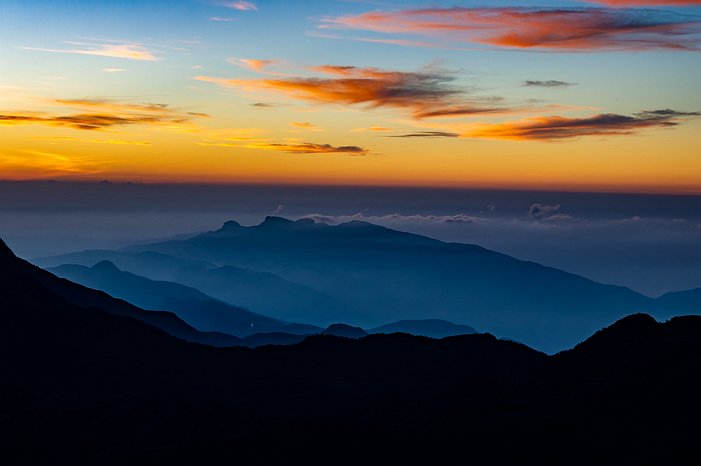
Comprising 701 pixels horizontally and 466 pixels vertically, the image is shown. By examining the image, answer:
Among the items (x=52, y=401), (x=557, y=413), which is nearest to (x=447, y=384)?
(x=557, y=413)

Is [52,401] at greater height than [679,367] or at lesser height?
lesser

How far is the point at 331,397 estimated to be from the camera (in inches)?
6053

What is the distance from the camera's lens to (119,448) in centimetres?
12356

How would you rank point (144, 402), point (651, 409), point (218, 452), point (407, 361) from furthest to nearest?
point (407, 361)
point (144, 402)
point (651, 409)
point (218, 452)

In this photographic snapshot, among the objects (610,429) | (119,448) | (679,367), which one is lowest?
(119,448)

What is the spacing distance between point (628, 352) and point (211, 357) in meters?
95.6

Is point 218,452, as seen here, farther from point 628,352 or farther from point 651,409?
point 628,352

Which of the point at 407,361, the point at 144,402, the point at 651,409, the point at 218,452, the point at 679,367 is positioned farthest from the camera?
the point at 407,361

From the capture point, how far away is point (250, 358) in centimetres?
19162

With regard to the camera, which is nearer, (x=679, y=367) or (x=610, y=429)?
(x=610, y=429)

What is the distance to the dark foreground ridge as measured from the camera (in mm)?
105688

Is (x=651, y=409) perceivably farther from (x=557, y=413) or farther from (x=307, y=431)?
(x=307, y=431)

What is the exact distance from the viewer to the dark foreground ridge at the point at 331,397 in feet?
347

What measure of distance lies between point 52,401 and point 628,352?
361 feet
